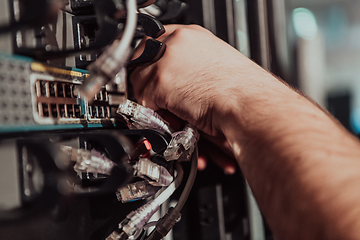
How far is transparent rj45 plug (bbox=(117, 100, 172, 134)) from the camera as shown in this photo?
1.42 feet

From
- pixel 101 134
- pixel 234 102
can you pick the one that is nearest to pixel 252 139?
pixel 234 102

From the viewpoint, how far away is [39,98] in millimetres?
355

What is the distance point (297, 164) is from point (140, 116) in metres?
0.25

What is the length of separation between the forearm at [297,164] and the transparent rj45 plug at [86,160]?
7.9 inches

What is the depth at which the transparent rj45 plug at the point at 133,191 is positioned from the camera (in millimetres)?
405

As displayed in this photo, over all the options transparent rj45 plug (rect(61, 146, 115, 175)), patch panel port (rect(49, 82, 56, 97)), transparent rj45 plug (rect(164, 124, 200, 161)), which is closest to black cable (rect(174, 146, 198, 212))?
transparent rj45 plug (rect(164, 124, 200, 161))

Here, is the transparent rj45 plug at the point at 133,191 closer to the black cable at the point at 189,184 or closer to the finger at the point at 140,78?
the black cable at the point at 189,184

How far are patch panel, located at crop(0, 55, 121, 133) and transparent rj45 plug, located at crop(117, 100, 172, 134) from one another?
6 centimetres

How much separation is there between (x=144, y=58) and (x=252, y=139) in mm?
235

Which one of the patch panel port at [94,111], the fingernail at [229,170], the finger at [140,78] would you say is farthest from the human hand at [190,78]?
the fingernail at [229,170]

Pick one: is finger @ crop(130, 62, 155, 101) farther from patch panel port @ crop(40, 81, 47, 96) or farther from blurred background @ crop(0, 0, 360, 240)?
patch panel port @ crop(40, 81, 47, 96)

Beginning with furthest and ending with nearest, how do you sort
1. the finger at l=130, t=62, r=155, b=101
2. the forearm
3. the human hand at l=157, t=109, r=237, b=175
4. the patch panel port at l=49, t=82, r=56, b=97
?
the human hand at l=157, t=109, r=237, b=175 → the finger at l=130, t=62, r=155, b=101 → the patch panel port at l=49, t=82, r=56, b=97 → the forearm

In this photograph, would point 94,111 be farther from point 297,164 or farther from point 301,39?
point 301,39

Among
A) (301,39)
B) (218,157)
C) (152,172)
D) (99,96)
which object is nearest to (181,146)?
(152,172)
